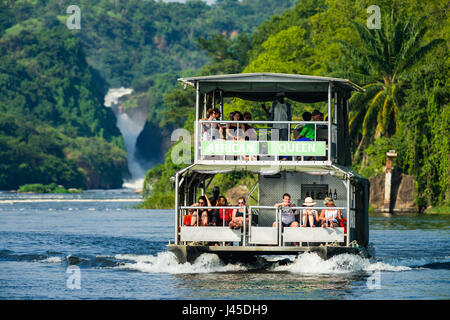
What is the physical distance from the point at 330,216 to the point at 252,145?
2623 mm

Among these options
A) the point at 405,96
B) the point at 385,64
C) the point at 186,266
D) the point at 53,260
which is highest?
the point at 385,64

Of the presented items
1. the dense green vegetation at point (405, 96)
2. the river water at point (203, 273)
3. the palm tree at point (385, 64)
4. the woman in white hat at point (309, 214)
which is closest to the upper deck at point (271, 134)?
the woman in white hat at point (309, 214)

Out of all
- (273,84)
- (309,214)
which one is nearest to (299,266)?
(309,214)

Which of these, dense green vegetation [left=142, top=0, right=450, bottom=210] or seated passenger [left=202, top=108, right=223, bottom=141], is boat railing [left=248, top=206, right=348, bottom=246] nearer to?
seated passenger [left=202, top=108, right=223, bottom=141]

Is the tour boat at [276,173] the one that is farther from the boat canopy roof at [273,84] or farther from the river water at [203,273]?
the river water at [203,273]

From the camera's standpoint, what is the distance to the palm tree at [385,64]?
57.0m

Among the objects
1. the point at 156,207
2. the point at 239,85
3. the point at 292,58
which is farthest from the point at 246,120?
the point at 292,58

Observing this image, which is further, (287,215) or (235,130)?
(235,130)

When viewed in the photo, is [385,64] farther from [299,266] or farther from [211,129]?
[299,266]

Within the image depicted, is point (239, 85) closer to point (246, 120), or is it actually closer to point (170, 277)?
point (246, 120)

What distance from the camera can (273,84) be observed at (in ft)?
80.5

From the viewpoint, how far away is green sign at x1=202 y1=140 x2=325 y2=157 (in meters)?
23.9

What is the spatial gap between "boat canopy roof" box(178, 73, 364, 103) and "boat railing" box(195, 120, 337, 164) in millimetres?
995

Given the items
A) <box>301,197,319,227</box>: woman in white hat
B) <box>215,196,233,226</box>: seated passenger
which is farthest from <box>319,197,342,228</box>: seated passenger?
<box>215,196,233,226</box>: seated passenger
